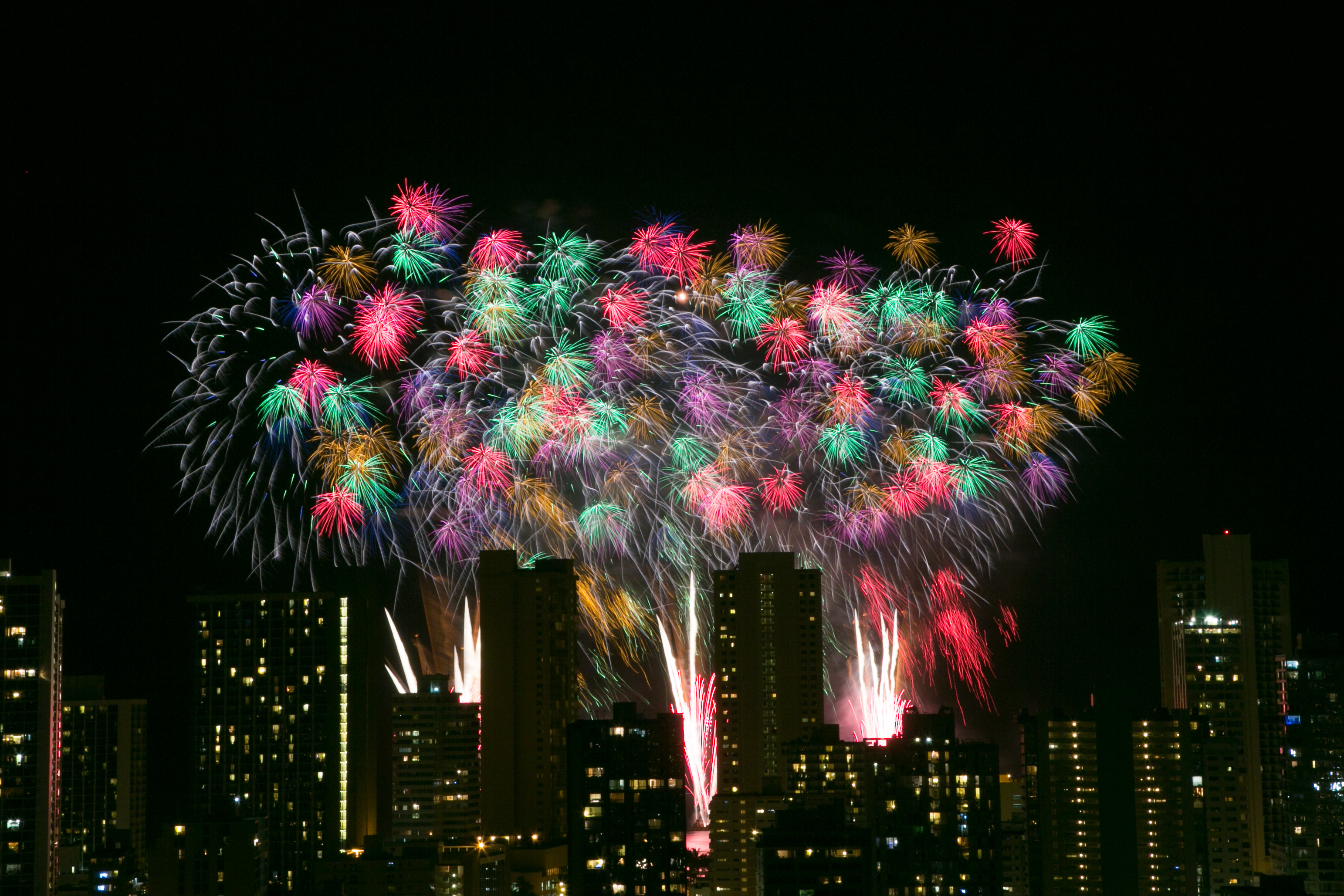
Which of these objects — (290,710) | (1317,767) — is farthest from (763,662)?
(1317,767)

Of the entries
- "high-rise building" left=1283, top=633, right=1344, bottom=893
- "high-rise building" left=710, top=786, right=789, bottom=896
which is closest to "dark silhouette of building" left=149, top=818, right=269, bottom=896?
"high-rise building" left=710, top=786, right=789, bottom=896

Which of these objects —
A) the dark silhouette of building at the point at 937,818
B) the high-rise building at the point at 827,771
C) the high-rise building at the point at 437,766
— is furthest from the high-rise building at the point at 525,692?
the dark silhouette of building at the point at 937,818

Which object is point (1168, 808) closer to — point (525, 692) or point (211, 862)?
point (525, 692)

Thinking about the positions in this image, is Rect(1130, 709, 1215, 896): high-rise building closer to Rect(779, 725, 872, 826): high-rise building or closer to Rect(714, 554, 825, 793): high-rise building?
Rect(779, 725, 872, 826): high-rise building

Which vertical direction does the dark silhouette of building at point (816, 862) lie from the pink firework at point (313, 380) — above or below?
below

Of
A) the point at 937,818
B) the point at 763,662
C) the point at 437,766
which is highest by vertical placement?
the point at 763,662

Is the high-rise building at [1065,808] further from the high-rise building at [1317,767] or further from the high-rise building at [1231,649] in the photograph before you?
the high-rise building at [1231,649]
